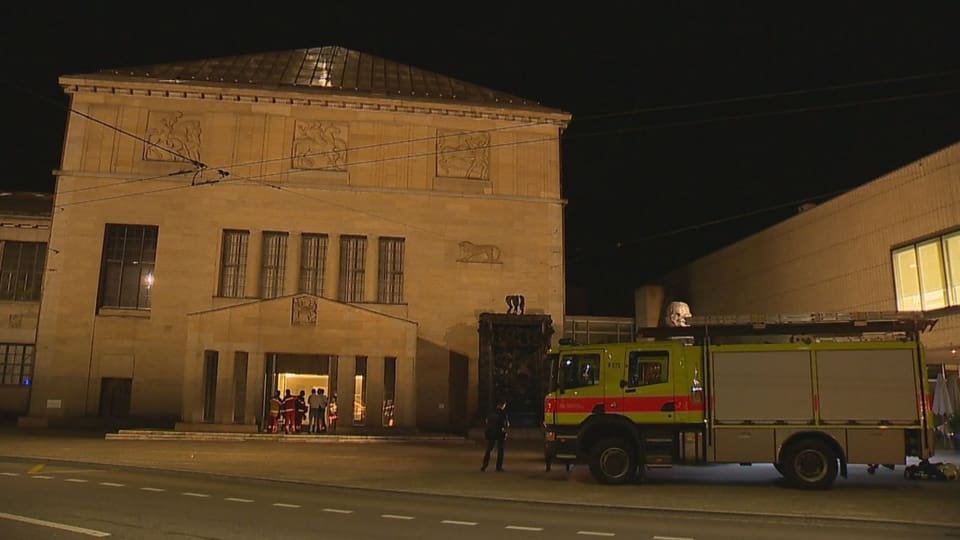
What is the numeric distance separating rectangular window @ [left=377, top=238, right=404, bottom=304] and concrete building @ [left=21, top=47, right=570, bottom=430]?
74mm

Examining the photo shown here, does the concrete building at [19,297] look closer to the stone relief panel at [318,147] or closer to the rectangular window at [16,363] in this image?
the rectangular window at [16,363]

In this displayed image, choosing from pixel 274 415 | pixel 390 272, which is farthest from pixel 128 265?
pixel 390 272

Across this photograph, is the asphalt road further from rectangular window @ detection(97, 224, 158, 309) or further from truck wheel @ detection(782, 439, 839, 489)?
rectangular window @ detection(97, 224, 158, 309)

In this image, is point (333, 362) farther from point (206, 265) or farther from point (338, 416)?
point (206, 265)

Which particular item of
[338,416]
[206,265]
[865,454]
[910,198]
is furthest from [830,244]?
[206,265]

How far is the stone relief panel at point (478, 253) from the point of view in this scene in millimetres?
35156

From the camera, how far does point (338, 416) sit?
27.5 m

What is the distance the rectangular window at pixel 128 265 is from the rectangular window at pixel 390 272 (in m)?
10.8

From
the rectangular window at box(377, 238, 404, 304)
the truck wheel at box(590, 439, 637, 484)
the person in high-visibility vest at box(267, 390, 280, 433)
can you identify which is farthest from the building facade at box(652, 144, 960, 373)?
the person in high-visibility vest at box(267, 390, 280, 433)

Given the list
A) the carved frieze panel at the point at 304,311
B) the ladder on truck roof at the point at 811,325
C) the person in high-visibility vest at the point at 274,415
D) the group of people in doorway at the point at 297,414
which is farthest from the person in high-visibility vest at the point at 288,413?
the ladder on truck roof at the point at 811,325

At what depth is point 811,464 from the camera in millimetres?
14125

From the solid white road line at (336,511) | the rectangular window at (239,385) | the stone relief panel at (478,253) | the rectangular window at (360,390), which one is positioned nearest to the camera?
the solid white road line at (336,511)

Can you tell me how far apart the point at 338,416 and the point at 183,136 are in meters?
16.8

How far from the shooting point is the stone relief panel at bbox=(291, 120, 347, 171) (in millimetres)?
34781
